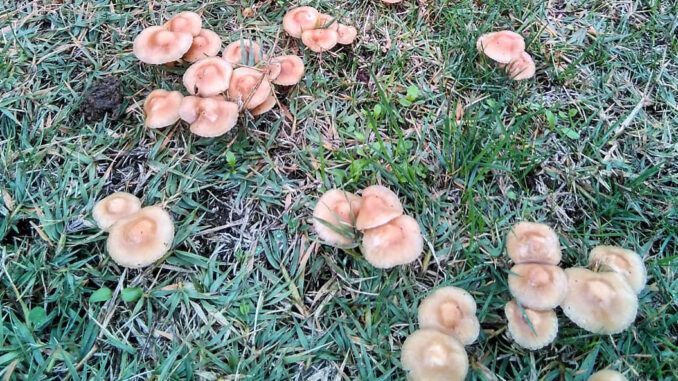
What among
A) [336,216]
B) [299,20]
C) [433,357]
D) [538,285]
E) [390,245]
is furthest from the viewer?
[299,20]

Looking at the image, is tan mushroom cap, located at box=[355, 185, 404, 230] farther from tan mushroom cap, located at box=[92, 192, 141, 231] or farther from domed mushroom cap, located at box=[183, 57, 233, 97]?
tan mushroom cap, located at box=[92, 192, 141, 231]

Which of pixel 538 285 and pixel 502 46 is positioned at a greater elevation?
pixel 502 46

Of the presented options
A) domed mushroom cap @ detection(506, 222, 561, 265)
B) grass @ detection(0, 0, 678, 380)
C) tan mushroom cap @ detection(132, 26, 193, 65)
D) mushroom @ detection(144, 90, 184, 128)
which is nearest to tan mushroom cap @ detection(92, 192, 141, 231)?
grass @ detection(0, 0, 678, 380)

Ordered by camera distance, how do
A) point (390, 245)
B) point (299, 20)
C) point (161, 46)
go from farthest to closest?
point (299, 20) → point (161, 46) → point (390, 245)

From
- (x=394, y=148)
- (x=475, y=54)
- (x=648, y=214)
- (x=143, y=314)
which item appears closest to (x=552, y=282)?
(x=648, y=214)

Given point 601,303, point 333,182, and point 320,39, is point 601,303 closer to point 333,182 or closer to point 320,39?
point 333,182

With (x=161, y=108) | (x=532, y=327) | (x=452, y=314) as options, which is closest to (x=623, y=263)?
(x=532, y=327)
